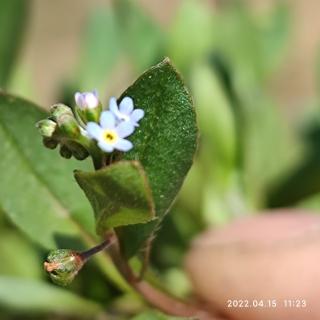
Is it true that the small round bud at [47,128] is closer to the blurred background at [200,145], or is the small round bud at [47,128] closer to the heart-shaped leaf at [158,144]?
the heart-shaped leaf at [158,144]

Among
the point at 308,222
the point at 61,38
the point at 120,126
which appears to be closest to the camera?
the point at 120,126

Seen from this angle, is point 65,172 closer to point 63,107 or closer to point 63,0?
point 63,107

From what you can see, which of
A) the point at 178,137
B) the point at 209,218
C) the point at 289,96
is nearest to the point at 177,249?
the point at 209,218

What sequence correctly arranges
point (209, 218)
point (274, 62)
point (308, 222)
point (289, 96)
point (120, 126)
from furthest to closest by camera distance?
point (289, 96)
point (274, 62)
point (209, 218)
point (308, 222)
point (120, 126)

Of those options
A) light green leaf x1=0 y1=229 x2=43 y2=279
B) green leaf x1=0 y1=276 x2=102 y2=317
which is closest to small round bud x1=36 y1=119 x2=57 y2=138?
green leaf x1=0 y1=276 x2=102 y2=317

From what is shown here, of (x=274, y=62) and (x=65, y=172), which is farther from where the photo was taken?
(x=274, y=62)

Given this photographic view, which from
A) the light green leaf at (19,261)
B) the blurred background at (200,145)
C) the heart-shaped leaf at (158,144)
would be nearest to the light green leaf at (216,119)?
the blurred background at (200,145)

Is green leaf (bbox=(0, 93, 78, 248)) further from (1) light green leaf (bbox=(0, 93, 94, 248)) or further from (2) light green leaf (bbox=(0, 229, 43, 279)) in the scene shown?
(2) light green leaf (bbox=(0, 229, 43, 279))
